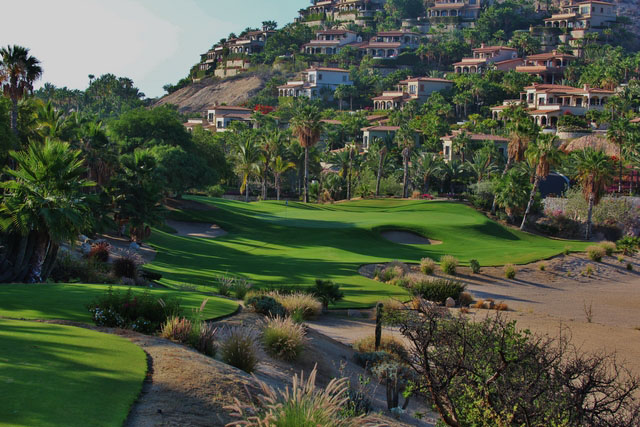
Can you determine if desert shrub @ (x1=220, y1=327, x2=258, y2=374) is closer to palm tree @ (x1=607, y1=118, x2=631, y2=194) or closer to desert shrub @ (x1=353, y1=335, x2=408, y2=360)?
desert shrub @ (x1=353, y1=335, x2=408, y2=360)

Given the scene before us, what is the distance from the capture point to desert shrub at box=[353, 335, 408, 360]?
21.5 metres

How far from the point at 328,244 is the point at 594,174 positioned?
27.1 metres

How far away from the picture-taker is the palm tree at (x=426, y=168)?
86.7 metres

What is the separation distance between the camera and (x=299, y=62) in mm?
190750

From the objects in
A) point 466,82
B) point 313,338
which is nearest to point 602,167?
point 313,338

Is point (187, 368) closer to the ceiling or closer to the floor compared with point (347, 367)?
closer to the ceiling

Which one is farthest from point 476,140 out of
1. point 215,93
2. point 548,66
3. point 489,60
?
point 215,93

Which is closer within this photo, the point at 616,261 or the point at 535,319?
the point at 535,319

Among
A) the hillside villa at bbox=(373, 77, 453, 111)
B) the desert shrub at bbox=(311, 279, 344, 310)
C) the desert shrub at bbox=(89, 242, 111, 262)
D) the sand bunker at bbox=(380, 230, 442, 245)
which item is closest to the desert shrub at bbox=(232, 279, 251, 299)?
the desert shrub at bbox=(311, 279, 344, 310)

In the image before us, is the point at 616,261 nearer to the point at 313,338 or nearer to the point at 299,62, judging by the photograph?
the point at 313,338

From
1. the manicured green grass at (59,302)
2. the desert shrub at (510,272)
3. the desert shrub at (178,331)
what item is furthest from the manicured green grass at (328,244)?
the desert shrub at (178,331)

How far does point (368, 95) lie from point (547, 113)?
2064 inches

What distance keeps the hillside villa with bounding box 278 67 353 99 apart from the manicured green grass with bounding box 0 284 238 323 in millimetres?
143735

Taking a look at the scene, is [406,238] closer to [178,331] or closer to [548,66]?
[178,331]
